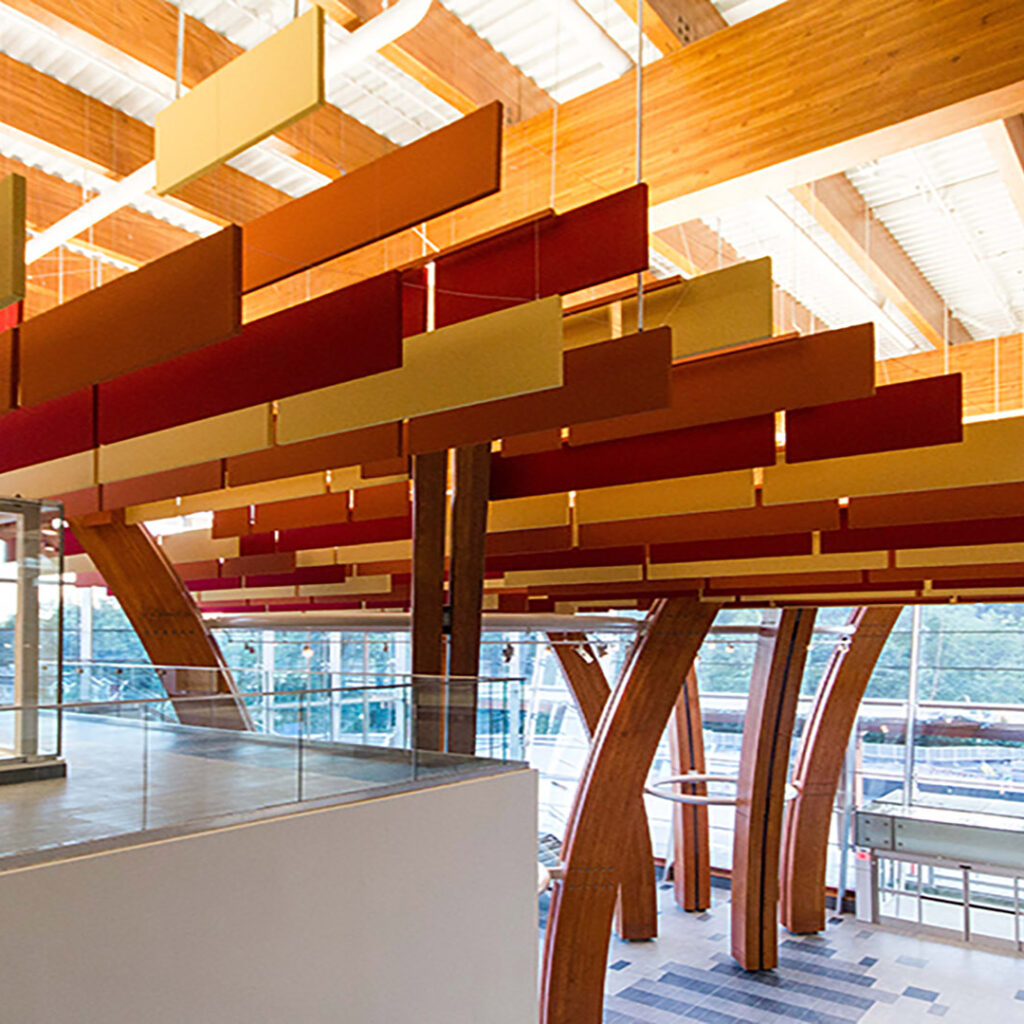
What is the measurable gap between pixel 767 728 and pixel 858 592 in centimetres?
538

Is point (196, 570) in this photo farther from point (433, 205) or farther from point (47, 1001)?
point (433, 205)

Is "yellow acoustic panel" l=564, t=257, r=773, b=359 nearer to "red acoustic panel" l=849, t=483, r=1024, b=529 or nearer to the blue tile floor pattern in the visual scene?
"red acoustic panel" l=849, t=483, r=1024, b=529

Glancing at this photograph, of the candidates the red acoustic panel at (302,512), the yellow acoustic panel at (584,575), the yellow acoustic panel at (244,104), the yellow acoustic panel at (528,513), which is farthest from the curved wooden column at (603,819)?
the yellow acoustic panel at (244,104)

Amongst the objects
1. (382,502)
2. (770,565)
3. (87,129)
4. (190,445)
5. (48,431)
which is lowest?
(770,565)

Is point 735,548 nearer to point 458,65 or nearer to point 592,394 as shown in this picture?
point 592,394

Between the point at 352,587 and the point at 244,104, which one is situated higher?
the point at 244,104

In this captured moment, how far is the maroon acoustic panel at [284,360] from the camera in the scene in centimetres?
462

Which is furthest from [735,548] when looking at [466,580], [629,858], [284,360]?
[629,858]

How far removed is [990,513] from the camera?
7.61 meters

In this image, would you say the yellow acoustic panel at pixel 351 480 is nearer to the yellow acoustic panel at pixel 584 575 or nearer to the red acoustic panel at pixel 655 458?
the red acoustic panel at pixel 655 458

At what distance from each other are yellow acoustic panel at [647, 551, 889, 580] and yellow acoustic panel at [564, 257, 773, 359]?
18.7 ft

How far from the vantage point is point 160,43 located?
5676mm

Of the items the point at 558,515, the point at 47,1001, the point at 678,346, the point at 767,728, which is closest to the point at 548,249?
the point at 678,346

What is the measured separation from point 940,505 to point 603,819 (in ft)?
30.2
